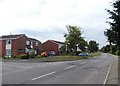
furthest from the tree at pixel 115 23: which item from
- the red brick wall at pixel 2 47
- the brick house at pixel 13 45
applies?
the red brick wall at pixel 2 47

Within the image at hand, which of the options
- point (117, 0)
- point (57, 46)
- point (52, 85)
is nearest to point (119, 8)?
point (117, 0)

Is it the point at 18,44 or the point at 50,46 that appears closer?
the point at 18,44

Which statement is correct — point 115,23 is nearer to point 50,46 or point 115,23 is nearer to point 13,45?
point 13,45

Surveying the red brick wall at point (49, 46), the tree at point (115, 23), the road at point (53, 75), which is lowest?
the road at point (53, 75)

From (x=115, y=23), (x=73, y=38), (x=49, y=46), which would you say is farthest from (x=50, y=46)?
(x=115, y=23)

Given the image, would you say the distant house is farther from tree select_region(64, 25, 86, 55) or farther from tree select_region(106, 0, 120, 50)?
tree select_region(106, 0, 120, 50)

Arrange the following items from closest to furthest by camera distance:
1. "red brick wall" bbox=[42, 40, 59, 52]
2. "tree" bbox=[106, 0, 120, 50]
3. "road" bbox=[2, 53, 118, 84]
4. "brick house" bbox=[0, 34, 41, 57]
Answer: "road" bbox=[2, 53, 118, 84] → "tree" bbox=[106, 0, 120, 50] → "brick house" bbox=[0, 34, 41, 57] → "red brick wall" bbox=[42, 40, 59, 52]

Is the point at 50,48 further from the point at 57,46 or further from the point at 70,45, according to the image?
the point at 70,45

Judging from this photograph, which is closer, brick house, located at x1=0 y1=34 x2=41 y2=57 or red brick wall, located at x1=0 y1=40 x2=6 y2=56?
brick house, located at x1=0 y1=34 x2=41 y2=57

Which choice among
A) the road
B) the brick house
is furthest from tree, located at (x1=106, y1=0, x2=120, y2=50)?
the brick house

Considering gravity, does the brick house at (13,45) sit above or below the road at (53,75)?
above

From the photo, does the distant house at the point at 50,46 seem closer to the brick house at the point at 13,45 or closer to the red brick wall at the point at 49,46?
the red brick wall at the point at 49,46

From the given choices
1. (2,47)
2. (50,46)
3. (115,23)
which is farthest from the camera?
(50,46)

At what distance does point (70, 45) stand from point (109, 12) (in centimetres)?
6287
